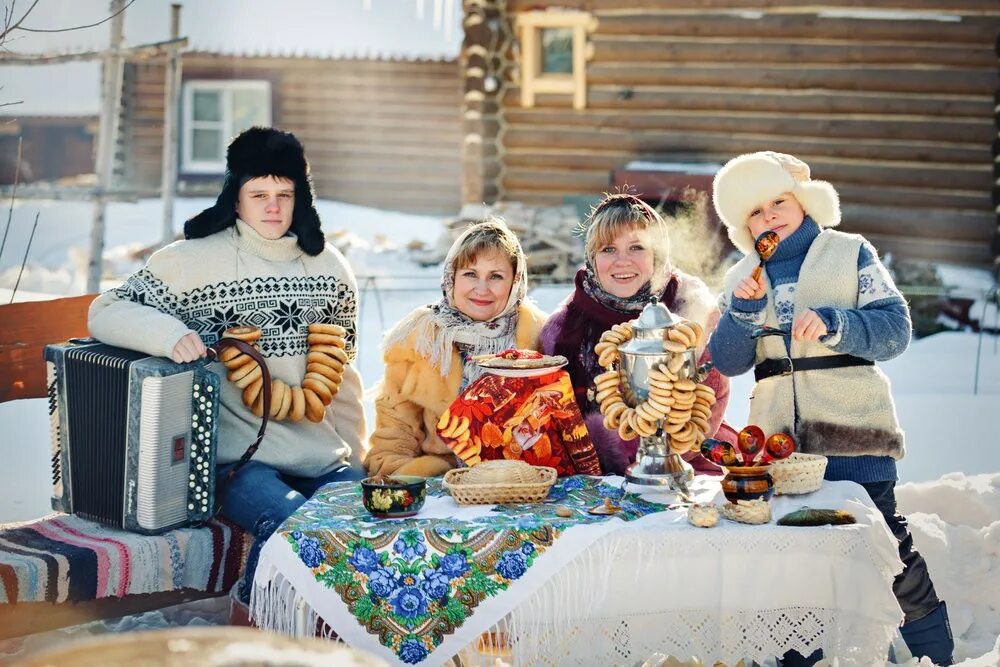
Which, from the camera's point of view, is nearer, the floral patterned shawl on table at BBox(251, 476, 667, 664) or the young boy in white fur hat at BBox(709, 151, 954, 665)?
the floral patterned shawl on table at BBox(251, 476, 667, 664)

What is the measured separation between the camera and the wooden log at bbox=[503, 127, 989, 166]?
11570 millimetres

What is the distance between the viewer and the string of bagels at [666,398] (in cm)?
311

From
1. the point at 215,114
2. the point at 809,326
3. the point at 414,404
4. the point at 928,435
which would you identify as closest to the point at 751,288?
the point at 809,326

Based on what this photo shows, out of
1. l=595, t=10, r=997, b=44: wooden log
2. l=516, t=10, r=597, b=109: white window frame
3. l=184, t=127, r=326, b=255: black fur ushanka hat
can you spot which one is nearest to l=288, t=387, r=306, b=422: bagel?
l=184, t=127, r=326, b=255: black fur ushanka hat

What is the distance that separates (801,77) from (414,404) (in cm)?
890

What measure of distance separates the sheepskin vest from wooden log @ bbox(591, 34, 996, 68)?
8.79m

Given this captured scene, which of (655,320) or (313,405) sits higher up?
(655,320)

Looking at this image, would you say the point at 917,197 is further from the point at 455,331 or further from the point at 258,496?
the point at 258,496

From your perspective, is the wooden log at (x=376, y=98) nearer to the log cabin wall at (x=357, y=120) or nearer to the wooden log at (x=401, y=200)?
the log cabin wall at (x=357, y=120)

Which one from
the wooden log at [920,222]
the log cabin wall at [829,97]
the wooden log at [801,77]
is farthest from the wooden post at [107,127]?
the wooden log at [920,222]

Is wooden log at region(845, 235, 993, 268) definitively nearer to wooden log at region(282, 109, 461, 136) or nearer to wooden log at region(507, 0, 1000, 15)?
wooden log at region(507, 0, 1000, 15)

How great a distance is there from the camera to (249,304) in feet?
12.9

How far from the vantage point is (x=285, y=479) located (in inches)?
155

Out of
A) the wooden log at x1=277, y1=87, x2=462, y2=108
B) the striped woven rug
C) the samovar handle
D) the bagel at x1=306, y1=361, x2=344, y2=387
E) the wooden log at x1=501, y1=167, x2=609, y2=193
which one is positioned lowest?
the striped woven rug
